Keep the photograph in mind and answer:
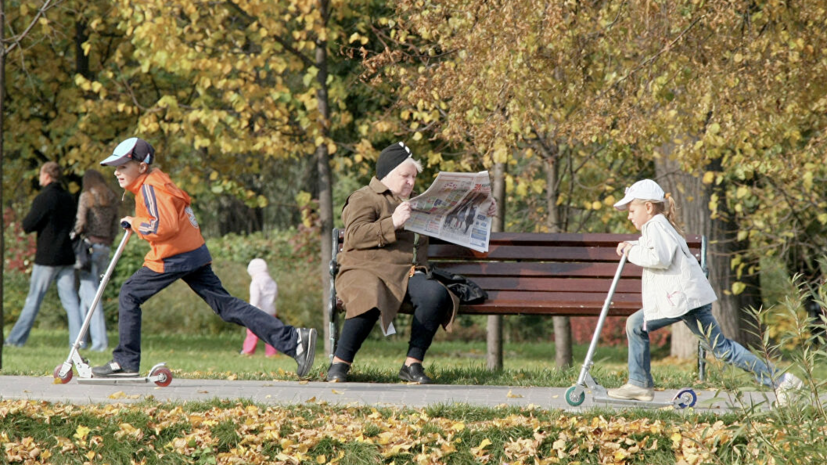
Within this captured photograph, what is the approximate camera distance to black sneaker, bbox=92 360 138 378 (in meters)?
6.44

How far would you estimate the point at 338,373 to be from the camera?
676 centimetres

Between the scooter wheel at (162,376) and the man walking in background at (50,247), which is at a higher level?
the man walking in background at (50,247)

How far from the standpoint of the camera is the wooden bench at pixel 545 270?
23.5ft

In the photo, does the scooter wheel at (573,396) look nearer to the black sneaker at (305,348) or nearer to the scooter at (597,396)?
the scooter at (597,396)

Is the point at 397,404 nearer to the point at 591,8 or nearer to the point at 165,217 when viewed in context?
the point at 165,217

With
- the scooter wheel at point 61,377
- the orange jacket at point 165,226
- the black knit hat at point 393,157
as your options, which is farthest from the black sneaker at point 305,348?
the scooter wheel at point 61,377

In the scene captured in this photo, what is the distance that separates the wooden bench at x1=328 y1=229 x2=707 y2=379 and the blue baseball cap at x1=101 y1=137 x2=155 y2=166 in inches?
56.9

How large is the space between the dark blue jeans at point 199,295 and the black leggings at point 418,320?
344 millimetres

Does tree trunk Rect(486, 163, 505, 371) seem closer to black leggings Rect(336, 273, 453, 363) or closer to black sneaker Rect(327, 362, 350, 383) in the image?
black leggings Rect(336, 273, 453, 363)

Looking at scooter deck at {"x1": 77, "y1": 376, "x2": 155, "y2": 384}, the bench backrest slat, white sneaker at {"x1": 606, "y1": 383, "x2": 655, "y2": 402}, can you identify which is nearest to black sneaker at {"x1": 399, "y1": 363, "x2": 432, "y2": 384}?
the bench backrest slat

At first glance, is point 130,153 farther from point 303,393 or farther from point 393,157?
point 303,393

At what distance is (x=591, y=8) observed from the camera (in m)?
7.77

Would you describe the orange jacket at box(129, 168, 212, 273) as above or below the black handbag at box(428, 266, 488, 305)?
above

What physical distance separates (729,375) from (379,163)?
10.8 feet
